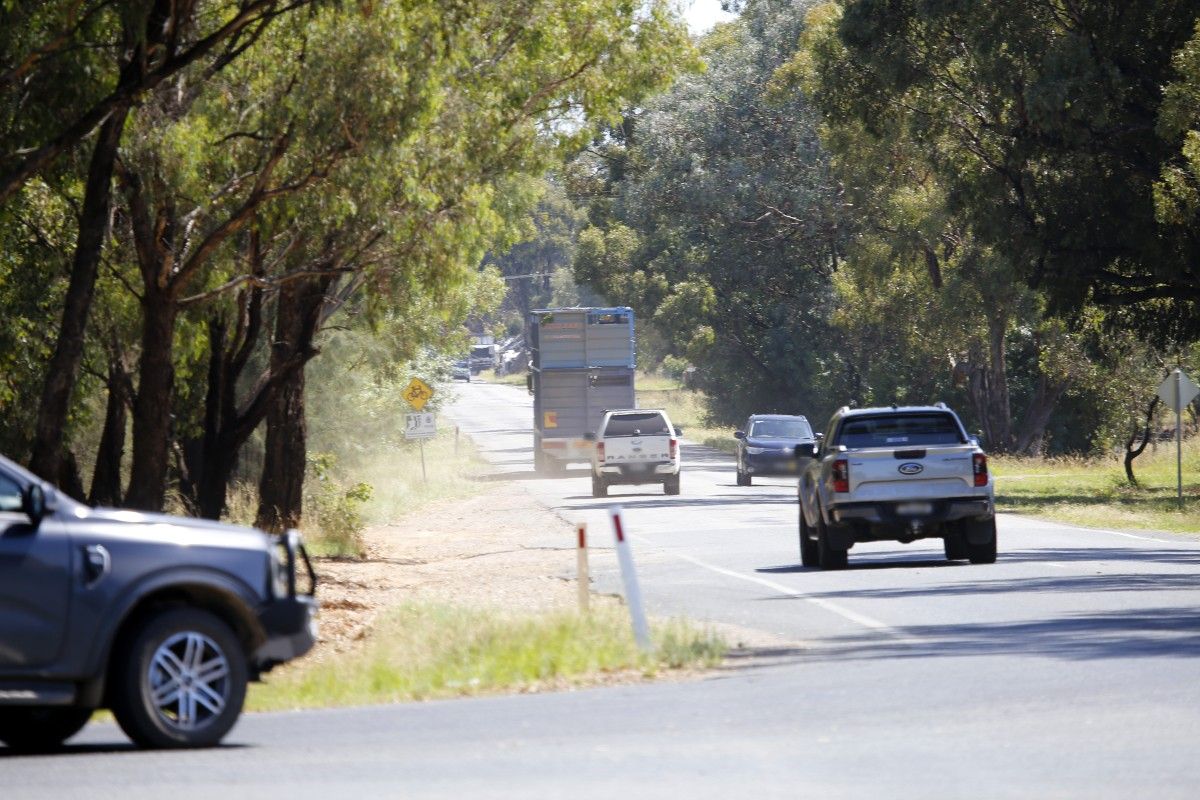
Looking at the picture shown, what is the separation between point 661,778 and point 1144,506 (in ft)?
95.6

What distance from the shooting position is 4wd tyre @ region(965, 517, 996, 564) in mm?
21047

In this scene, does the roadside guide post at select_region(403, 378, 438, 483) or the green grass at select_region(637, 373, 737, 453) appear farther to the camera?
the green grass at select_region(637, 373, 737, 453)

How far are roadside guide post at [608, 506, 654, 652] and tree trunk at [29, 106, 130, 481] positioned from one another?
17.7ft

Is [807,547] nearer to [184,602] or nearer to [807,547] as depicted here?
[807,547]

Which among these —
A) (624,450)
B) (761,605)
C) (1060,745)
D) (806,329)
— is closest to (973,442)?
(761,605)

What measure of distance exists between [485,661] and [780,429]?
33185 mm

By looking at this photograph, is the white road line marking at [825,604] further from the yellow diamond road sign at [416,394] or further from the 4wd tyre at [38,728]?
the yellow diamond road sign at [416,394]

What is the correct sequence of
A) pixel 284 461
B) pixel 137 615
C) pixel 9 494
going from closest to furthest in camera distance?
pixel 9 494 → pixel 137 615 → pixel 284 461

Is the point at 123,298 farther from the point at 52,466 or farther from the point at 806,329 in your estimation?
the point at 806,329

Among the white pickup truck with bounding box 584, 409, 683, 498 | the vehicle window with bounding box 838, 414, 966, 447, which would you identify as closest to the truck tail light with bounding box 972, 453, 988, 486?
the vehicle window with bounding box 838, 414, 966, 447

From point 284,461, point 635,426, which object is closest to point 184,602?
point 284,461

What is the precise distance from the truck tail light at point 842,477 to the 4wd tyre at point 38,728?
1153 cm

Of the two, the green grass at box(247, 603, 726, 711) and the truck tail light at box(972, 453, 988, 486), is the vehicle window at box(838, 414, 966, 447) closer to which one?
the truck tail light at box(972, 453, 988, 486)

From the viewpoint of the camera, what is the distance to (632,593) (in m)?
13.9
